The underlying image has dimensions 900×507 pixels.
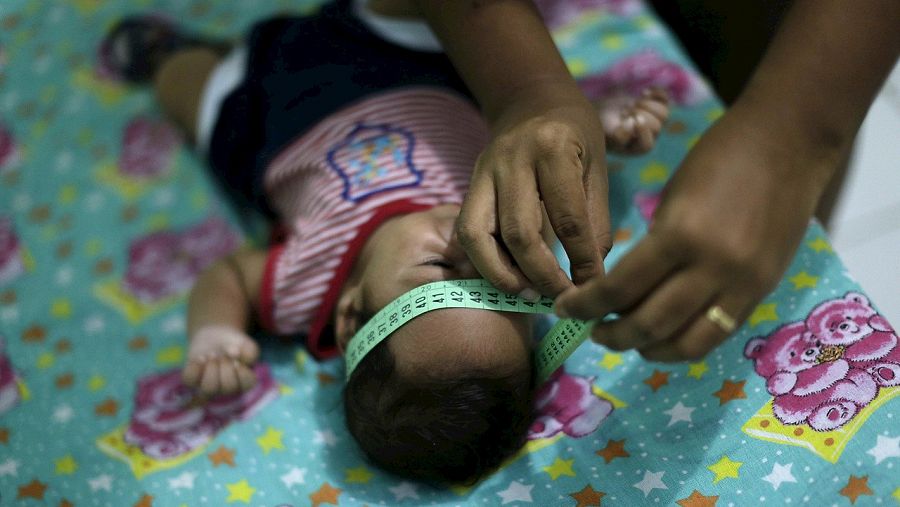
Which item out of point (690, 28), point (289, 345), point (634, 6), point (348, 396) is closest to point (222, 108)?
point (289, 345)

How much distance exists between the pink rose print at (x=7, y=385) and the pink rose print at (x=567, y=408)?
86 cm

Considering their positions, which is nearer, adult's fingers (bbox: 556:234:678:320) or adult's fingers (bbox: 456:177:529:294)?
adult's fingers (bbox: 556:234:678:320)

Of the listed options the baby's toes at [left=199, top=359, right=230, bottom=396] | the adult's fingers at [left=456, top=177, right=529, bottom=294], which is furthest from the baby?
the adult's fingers at [left=456, top=177, right=529, bottom=294]

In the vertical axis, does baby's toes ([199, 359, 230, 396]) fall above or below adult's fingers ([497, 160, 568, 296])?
below

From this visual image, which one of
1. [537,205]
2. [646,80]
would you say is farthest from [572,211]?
[646,80]

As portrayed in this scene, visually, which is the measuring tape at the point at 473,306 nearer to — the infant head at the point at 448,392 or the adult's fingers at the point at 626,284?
the infant head at the point at 448,392

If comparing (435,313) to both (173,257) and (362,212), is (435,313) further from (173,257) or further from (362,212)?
(173,257)

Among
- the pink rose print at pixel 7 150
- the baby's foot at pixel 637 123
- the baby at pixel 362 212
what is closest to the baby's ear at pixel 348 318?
the baby at pixel 362 212

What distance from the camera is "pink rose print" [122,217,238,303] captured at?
1.59 metres

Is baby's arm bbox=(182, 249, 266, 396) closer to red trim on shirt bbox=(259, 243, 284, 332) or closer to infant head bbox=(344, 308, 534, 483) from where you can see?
red trim on shirt bbox=(259, 243, 284, 332)

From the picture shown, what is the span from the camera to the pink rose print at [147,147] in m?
1.77

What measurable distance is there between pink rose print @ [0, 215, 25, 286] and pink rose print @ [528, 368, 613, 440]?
104cm

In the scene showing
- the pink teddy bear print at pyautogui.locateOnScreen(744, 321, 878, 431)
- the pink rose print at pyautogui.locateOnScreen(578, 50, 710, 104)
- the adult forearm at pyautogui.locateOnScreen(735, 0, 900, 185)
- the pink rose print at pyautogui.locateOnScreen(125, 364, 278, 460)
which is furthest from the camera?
the pink rose print at pyautogui.locateOnScreen(578, 50, 710, 104)

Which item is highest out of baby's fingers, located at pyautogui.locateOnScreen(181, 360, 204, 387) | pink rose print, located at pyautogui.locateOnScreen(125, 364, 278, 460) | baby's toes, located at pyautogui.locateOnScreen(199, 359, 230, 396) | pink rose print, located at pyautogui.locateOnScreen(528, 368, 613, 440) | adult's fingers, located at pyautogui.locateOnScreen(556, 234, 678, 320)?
adult's fingers, located at pyautogui.locateOnScreen(556, 234, 678, 320)
